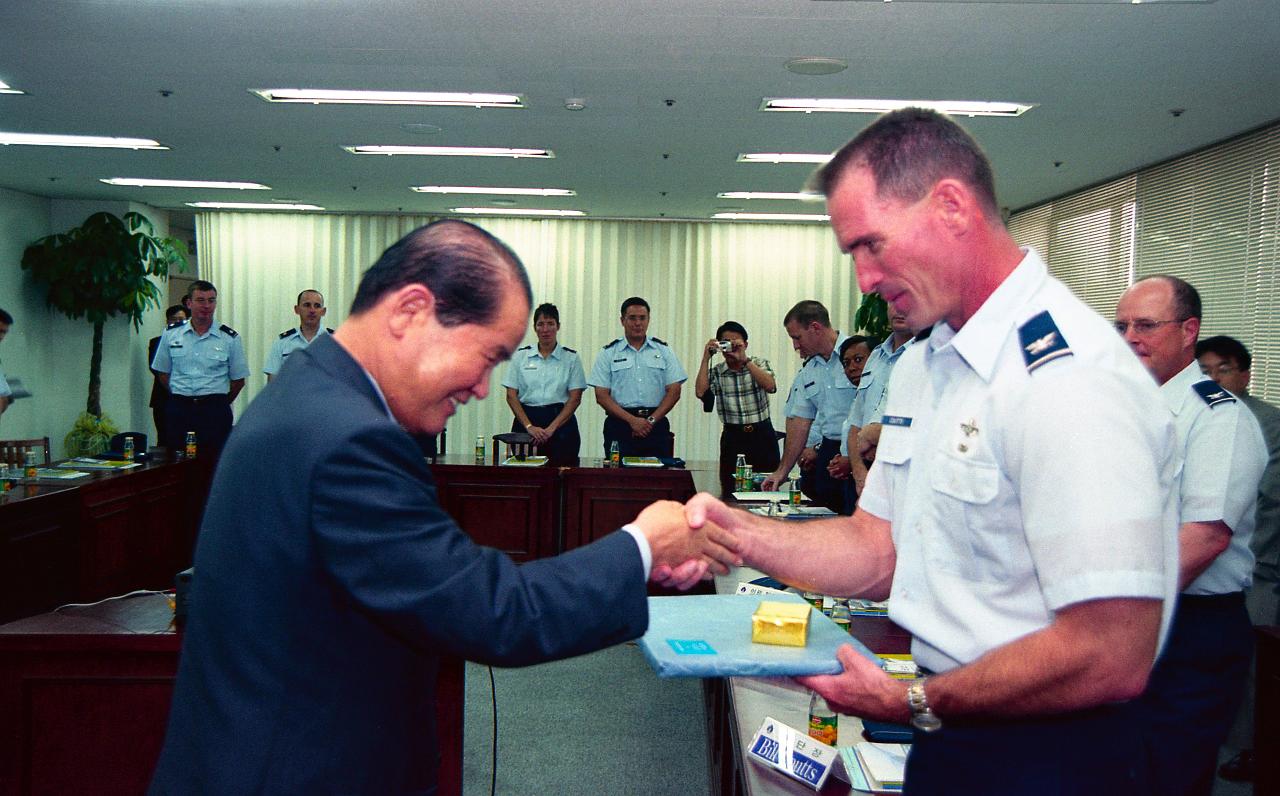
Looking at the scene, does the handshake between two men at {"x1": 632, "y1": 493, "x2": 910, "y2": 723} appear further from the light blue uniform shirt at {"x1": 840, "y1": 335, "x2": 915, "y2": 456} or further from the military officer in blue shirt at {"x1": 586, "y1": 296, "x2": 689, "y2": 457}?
the military officer in blue shirt at {"x1": 586, "y1": 296, "x2": 689, "y2": 457}

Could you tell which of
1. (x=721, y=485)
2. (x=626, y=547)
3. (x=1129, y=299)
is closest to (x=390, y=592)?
(x=626, y=547)

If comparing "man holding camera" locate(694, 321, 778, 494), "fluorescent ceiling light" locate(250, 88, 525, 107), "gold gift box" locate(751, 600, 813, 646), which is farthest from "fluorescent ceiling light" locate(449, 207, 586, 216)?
"gold gift box" locate(751, 600, 813, 646)

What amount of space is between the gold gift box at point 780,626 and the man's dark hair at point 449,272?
2.14 ft

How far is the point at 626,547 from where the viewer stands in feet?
4.36

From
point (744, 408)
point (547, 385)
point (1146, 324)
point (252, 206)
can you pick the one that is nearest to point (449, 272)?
point (1146, 324)

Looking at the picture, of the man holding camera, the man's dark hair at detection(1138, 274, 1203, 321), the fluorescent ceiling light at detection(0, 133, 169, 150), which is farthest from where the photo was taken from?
the fluorescent ceiling light at detection(0, 133, 169, 150)

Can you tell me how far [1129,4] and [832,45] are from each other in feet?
4.23

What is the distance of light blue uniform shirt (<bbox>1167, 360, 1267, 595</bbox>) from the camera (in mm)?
2451

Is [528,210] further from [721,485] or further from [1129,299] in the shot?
[1129,299]

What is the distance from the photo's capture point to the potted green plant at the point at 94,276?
32.1 feet

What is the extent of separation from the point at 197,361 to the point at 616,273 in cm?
491

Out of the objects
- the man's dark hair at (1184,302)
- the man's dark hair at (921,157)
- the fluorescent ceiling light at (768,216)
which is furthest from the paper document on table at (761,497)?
the fluorescent ceiling light at (768,216)

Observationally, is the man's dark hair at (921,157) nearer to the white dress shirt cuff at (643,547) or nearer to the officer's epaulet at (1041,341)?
the officer's epaulet at (1041,341)

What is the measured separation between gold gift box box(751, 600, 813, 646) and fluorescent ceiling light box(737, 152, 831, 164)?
247 inches
